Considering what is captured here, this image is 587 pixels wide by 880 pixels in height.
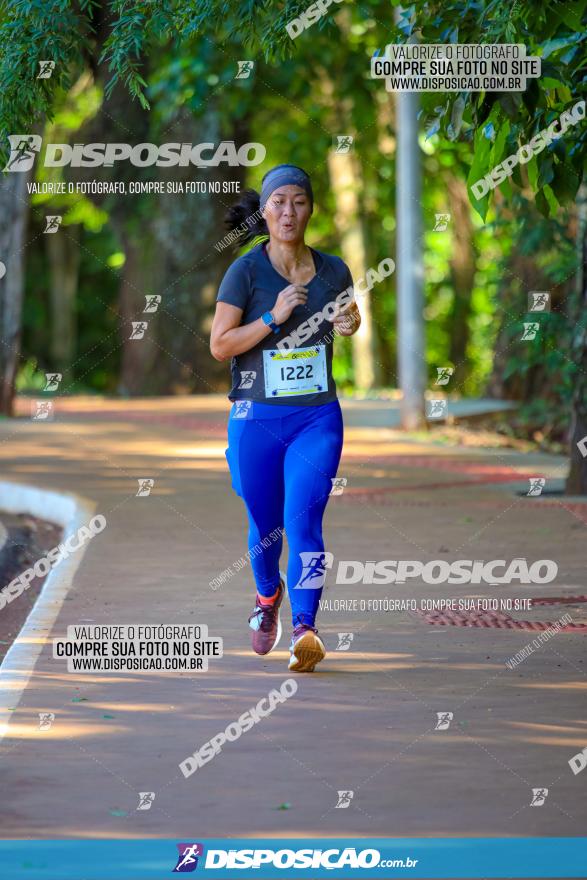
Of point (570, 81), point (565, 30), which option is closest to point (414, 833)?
point (570, 81)

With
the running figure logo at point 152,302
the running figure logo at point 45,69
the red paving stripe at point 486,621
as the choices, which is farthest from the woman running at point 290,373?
the running figure logo at point 152,302

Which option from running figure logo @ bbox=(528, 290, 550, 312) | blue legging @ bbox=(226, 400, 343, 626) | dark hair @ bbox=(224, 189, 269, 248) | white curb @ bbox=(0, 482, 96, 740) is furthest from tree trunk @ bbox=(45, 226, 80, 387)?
blue legging @ bbox=(226, 400, 343, 626)

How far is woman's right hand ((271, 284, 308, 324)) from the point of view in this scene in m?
8.38

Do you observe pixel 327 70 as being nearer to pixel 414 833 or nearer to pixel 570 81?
pixel 570 81

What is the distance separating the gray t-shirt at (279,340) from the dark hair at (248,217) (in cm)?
29

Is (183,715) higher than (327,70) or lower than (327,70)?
lower

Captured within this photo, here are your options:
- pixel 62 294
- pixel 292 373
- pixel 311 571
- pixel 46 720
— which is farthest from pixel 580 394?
pixel 62 294

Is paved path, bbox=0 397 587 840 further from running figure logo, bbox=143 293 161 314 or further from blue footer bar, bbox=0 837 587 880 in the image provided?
running figure logo, bbox=143 293 161 314

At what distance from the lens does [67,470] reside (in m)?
18.6

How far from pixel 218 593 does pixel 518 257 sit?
14.1 m

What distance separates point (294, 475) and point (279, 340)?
61 cm

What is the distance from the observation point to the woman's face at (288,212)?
856 centimetres

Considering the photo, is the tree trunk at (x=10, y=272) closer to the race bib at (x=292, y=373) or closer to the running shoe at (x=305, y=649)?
the race bib at (x=292, y=373)

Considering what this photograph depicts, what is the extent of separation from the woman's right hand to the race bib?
229mm
